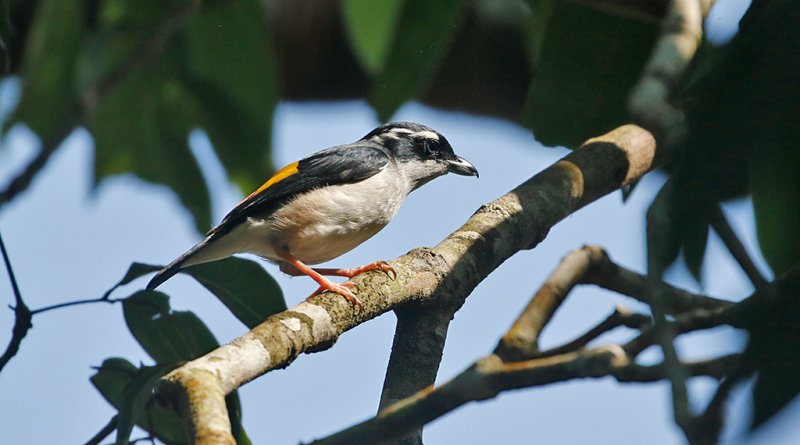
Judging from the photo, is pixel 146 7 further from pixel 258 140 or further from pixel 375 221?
pixel 375 221

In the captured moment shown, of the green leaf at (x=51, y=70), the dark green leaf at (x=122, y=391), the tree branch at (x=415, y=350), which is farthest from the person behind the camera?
the green leaf at (x=51, y=70)

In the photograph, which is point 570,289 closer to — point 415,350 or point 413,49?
point 415,350

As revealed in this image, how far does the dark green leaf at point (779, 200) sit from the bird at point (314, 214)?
2.41 metres

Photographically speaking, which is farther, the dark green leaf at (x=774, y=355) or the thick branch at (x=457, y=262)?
the thick branch at (x=457, y=262)

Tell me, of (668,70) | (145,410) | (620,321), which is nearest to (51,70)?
(145,410)

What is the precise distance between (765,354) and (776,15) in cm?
56

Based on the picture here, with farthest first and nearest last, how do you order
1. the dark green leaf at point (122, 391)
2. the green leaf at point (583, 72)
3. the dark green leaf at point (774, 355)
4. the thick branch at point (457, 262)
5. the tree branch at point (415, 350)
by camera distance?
1. the green leaf at point (583, 72)
2. the dark green leaf at point (122, 391)
3. the tree branch at point (415, 350)
4. the thick branch at point (457, 262)
5. the dark green leaf at point (774, 355)

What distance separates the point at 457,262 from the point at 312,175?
4.20 ft

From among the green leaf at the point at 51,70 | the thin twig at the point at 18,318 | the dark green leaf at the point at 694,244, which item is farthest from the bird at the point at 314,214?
the dark green leaf at the point at 694,244

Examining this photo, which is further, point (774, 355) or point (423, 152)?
point (423, 152)

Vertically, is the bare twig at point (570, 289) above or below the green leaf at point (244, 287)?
below

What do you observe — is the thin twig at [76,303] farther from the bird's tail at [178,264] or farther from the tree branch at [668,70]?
the tree branch at [668,70]

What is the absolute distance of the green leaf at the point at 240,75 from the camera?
4574 mm

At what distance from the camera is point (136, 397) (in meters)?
2.49
